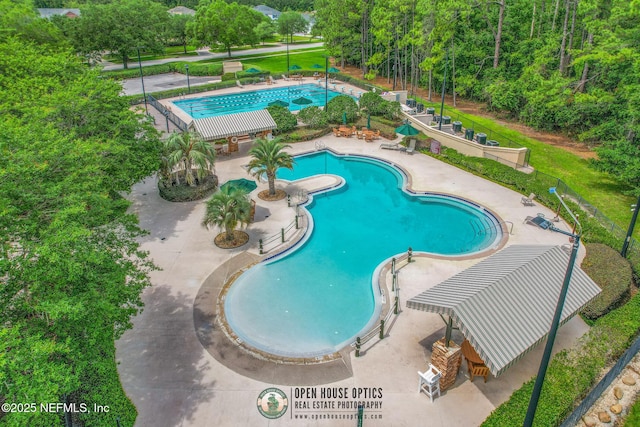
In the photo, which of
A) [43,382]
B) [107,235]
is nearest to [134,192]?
[107,235]

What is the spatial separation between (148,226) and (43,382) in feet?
50.2

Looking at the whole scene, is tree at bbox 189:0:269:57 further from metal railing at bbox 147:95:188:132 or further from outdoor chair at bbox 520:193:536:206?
outdoor chair at bbox 520:193:536:206

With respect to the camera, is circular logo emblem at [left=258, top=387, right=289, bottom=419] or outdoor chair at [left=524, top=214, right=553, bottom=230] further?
outdoor chair at [left=524, top=214, right=553, bottom=230]

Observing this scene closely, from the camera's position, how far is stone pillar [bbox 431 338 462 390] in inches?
547

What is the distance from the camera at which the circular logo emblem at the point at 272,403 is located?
44.1 feet

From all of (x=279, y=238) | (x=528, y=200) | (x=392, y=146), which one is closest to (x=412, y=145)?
(x=392, y=146)

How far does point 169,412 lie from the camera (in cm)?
1343

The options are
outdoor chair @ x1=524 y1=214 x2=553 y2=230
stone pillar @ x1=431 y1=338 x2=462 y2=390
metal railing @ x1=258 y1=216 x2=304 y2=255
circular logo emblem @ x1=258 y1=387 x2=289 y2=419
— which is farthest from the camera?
outdoor chair @ x1=524 y1=214 x2=553 y2=230

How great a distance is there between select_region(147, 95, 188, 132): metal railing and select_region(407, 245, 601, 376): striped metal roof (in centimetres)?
2760

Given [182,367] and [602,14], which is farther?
[602,14]

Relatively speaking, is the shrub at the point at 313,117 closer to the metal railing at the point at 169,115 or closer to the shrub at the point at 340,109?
the shrub at the point at 340,109

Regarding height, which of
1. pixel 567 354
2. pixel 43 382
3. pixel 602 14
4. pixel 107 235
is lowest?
pixel 567 354

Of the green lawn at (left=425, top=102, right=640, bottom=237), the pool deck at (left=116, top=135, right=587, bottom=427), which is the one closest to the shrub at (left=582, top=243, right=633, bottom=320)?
the pool deck at (left=116, top=135, right=587, bottom=427)

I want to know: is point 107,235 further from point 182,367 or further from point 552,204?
point 552,204
